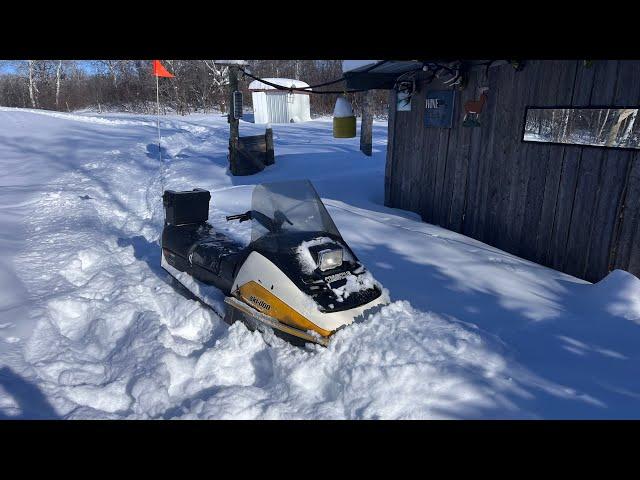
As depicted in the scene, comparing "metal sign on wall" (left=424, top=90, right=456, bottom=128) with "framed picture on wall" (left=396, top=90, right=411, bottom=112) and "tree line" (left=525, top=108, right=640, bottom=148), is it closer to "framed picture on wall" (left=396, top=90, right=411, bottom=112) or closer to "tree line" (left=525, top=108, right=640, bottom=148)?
"framed picture on wall" (left=396, top=90, right=411, bottom=112)

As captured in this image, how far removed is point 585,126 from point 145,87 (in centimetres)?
3773

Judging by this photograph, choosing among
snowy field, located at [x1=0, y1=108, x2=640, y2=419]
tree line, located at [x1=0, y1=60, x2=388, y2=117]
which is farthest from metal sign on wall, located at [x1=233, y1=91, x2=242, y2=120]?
tree line, located at [x1=0, y1=60, x2=388, y2=117]

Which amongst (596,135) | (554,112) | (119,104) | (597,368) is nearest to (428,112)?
(554,112)

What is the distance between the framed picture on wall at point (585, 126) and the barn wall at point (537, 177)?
7 cm

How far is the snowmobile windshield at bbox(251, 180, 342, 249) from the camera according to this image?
3.61 metres

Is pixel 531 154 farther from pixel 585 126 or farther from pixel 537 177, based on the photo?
pixel 585 126

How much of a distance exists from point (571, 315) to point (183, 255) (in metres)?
3.87

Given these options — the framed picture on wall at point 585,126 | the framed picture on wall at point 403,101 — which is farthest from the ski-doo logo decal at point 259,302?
the framed picture on wall at point 403,101

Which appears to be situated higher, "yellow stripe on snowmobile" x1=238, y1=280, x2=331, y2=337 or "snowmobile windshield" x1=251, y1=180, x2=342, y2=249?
"snowmobile windshield" x1=251, y1=180, x2=342, y2=249

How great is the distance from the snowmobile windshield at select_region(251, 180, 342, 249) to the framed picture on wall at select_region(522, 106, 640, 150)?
3.27 metres

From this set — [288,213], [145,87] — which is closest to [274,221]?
[288,213]

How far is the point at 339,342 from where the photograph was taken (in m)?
3.12

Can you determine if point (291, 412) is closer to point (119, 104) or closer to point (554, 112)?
point (554, 112)

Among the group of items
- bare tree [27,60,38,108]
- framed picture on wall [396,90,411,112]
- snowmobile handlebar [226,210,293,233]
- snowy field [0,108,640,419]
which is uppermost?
bare tree [27,60,38,108]
